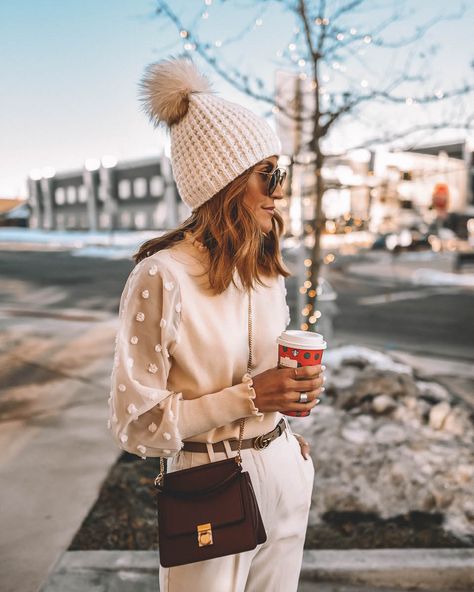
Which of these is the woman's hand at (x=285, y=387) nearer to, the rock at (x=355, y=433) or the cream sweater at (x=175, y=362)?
the cream sweater at (x=175, y=362)

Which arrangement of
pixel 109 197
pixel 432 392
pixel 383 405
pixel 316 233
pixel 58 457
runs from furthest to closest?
pixel 109 197 < pixel 316 233 < pixel 432 392 < pixel 383 405 < pixel 58 457

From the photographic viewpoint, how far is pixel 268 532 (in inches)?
58.3

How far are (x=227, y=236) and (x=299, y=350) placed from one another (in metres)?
0.36

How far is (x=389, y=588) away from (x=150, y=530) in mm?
1273

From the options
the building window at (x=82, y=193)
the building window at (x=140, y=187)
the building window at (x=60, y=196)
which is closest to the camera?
the building window at (x=140, y=187)

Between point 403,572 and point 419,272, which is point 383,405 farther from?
point 419,272

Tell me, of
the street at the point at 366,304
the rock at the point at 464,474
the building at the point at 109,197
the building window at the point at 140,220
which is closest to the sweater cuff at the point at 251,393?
the rock at the point at 464,474

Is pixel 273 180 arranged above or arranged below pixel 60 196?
below

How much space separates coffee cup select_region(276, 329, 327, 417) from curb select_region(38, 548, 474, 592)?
5.32 ft

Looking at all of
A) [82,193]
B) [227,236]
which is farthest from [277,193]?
[82,193]

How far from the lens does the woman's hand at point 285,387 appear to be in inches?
50.9

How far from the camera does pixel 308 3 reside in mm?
4098

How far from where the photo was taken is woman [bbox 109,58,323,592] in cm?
129

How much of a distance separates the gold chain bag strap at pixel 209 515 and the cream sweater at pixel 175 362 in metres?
0.10
